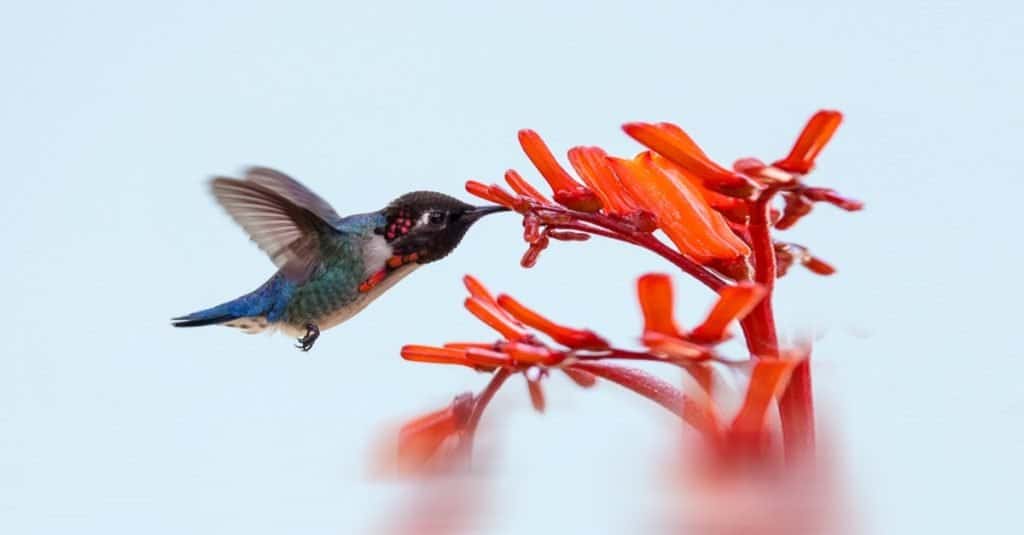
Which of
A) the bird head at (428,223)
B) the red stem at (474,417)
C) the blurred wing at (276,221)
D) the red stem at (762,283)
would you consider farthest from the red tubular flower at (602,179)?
the blurred wing at (276,221)

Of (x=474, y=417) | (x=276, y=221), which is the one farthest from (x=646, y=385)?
(x=276, y=221)

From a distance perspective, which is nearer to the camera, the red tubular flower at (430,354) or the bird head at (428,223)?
the red tubular flower at (430,354)

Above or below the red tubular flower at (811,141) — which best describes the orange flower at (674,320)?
below

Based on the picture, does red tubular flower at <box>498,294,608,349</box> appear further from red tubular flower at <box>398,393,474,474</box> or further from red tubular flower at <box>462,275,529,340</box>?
red tubular flower at <box>398,393,474,474</box>

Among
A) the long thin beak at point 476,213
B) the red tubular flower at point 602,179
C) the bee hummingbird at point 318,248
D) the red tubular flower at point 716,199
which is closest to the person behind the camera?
the red tubular flower at point 716,199

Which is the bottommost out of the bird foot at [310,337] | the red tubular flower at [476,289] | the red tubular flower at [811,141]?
the bird foot at [310,337]

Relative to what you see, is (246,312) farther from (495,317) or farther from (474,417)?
(495,317)

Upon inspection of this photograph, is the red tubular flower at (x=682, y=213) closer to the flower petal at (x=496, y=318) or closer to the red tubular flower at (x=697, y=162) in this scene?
the red tubular flower at (x=697, y=162)
